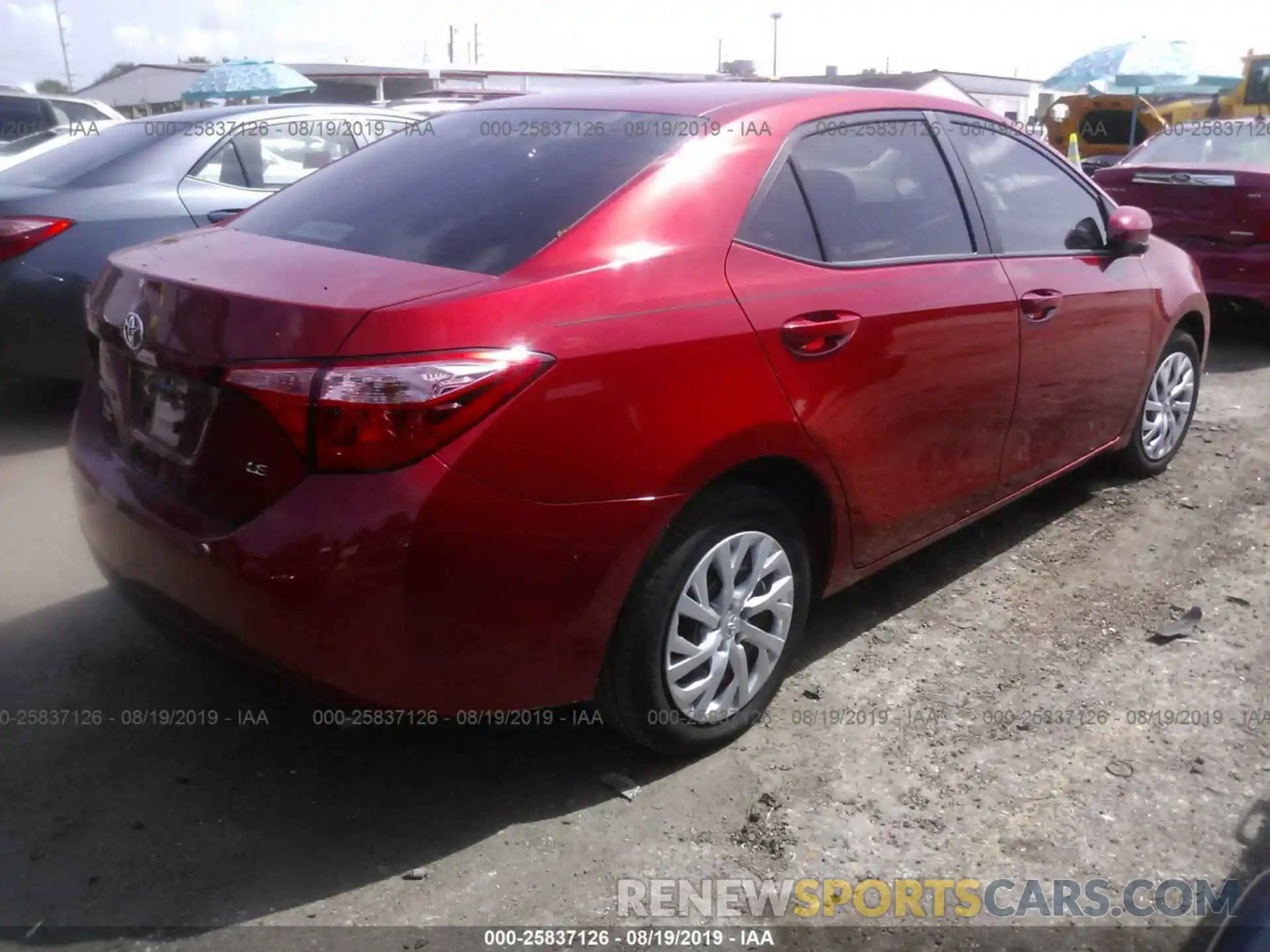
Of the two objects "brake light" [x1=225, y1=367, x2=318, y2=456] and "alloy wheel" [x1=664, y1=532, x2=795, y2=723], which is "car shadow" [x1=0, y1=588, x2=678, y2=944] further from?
"brake light" [x1=225, y1=367, x2=318, y2=456]

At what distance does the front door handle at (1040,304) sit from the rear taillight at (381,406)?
81.2 inches

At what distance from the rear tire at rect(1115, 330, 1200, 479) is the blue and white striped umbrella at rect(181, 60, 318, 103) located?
1808 centimetres

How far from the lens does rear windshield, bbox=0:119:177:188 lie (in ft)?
17.5

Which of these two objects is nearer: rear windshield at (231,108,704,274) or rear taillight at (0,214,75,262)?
rear windshield at (231,108,704,274)

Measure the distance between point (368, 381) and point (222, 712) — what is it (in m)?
1.37


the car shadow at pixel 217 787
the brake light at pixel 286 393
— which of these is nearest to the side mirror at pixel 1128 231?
the car shadow at pixel 217 787

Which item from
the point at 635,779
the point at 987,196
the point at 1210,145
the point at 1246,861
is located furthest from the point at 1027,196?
the point at 1210,145

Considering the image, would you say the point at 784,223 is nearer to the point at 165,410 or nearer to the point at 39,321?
the point at 165,410

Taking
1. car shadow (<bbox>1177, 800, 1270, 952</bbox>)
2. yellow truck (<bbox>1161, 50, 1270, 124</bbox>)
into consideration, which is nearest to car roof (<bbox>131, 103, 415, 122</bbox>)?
car shadow (<bbox>1177, 800, 1270, 952</bbox>)

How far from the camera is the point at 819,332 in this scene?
2.84 metres

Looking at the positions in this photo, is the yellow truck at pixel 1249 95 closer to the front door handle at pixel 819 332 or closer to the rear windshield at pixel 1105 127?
the rear windshield at pixel 1105 127

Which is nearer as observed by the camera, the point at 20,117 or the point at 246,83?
the point at 20,117

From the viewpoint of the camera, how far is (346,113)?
21.2 ft

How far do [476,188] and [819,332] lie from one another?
0.93 m
